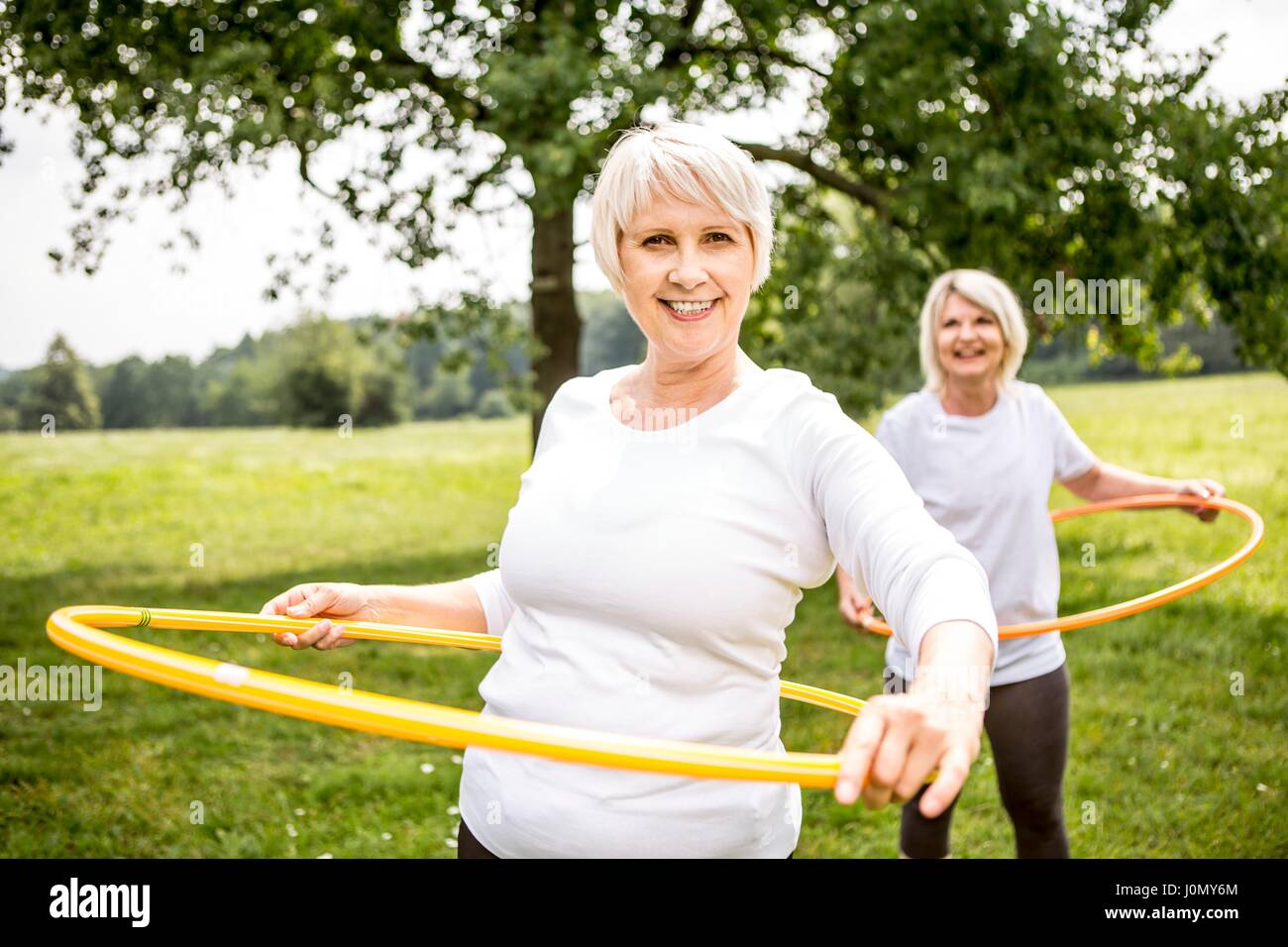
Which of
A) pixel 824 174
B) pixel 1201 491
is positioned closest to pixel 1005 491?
pixel 1201 491

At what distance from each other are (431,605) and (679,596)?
0.79 m

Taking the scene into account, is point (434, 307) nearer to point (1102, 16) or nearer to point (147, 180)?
point (147, 180)

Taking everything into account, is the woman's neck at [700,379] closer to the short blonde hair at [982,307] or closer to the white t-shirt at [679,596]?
the white t-shirt at [679,596]

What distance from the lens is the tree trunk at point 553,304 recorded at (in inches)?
500

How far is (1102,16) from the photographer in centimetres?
1011

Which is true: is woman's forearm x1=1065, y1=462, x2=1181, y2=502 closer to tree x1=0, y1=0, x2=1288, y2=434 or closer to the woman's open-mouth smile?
the woman's open-mouth smile

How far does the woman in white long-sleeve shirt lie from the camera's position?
1.82m

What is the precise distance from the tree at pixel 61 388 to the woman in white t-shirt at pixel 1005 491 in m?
14.8

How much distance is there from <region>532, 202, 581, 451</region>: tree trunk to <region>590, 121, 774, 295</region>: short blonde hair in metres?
10.7

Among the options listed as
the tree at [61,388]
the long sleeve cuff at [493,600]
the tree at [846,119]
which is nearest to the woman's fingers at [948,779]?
the long sleeve cuff at [493,600]

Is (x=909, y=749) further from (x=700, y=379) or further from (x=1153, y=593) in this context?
(x=1153, y=593)

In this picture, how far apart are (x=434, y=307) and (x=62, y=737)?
5.92 m

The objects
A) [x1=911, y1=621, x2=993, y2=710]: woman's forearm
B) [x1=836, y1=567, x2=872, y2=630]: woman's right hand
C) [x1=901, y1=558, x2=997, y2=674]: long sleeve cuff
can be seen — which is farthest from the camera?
[x1=836, y1=567, x2=872, y2=630]: woman's right hand

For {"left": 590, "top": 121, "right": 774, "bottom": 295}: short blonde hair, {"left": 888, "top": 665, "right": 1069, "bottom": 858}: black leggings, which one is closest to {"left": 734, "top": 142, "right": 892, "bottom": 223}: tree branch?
{"left": 888, "top": 665, "right": 1069, "bottom": 858}: black leggings
